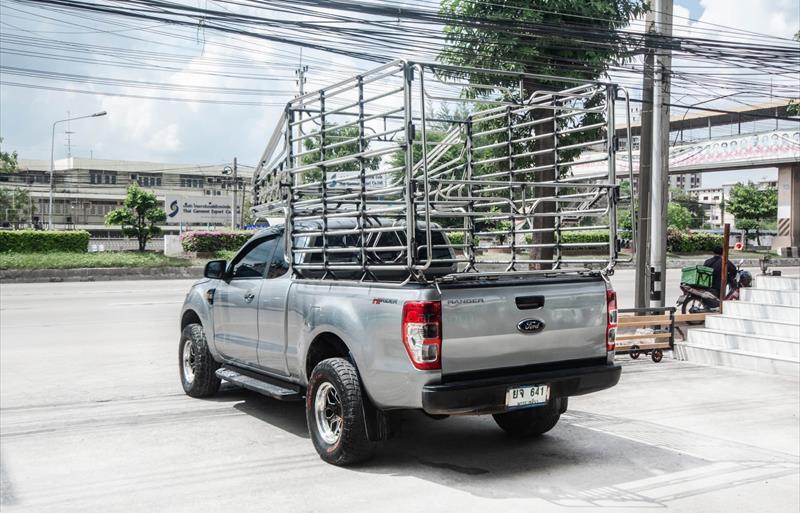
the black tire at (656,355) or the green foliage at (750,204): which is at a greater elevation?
the green foliage at (750,204)

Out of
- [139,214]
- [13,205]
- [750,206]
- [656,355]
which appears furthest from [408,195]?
[750,206]

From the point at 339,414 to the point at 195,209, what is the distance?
3699 cm

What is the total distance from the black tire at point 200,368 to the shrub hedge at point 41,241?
2464 centimetres

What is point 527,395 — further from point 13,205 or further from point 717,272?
point 13,205

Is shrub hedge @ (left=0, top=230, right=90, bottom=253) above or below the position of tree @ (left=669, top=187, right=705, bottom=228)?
below

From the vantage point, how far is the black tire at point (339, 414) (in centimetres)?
539

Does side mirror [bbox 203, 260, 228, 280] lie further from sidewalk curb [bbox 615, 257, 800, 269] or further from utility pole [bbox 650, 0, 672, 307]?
sidewalk curb [bbox 615, 257, 800, 269]

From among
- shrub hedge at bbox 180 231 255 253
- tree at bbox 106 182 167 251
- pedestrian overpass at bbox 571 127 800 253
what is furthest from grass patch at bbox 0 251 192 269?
pedestrian overpass at bbox 571 127 800 253

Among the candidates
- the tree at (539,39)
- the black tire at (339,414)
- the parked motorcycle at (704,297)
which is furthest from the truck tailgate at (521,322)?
the parked motorcycle at (704,297)

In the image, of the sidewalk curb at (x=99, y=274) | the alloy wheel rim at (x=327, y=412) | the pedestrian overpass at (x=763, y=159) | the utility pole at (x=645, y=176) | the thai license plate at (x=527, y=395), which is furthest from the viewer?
the pedestrian overpass at (x=763, y=159)

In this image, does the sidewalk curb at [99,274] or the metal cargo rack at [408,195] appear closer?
the metal cargo rack at [408,195]

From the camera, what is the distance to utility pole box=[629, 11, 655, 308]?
12297 millimetres

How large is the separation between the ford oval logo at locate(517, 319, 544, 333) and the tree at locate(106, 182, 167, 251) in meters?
30.3

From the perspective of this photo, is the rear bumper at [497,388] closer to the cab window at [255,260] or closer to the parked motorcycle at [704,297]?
the cab window at [255,260]
